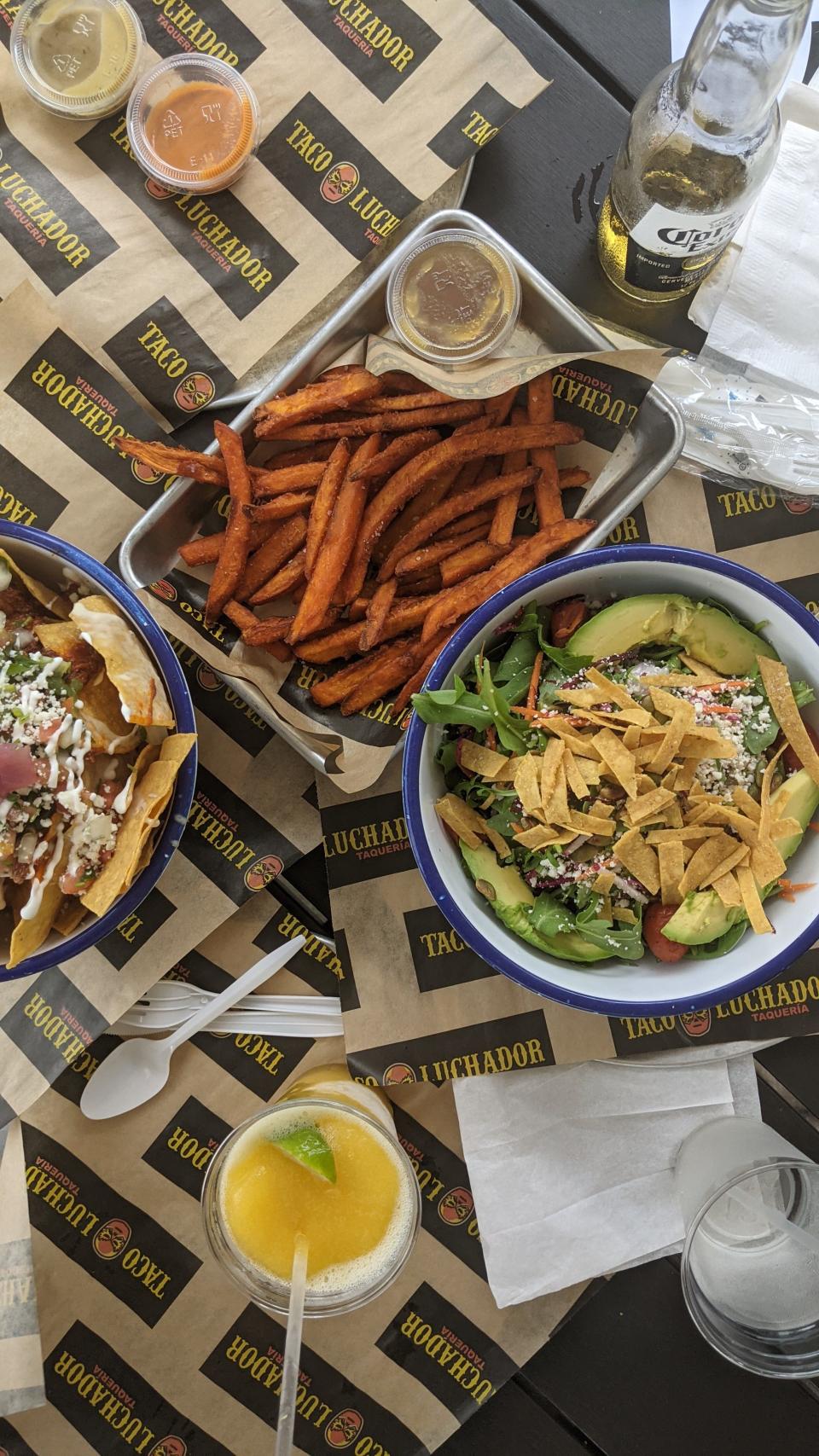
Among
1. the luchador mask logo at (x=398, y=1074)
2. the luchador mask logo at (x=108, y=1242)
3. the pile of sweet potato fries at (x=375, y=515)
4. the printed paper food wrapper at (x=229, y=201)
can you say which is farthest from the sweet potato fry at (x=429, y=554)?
the luchador mask logo at (x=108, y=1242)

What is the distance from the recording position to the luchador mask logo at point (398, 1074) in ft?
6.31

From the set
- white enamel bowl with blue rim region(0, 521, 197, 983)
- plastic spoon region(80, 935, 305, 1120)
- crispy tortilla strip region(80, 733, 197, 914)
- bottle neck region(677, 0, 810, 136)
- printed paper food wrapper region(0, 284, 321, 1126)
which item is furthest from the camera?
plastic spoon region(80, 935, 305, 1120)

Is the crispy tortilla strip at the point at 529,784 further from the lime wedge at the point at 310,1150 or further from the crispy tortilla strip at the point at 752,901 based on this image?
the lime wedge at the point at 310,1150

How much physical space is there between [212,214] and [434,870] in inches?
50.4

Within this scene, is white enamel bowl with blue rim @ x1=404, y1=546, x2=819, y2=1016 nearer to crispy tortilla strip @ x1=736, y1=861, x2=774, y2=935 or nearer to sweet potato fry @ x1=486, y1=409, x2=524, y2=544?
crispy tortilla strip @ x1=736, y1=861, x2=774, y2=935

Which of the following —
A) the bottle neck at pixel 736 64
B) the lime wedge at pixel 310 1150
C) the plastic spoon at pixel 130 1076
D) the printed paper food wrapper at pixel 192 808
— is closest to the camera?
the bottle neck at pixel 736 64

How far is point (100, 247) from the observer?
1.85 m

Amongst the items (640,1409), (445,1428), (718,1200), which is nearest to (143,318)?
(718,1200)

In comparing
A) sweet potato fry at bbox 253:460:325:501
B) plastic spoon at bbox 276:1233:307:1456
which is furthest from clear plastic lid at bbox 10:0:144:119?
plastic spoon at bbox 276:1233:307:1456

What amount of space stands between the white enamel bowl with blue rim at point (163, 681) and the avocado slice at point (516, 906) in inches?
18.9

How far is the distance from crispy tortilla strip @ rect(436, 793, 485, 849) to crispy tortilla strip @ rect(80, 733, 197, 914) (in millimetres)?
415

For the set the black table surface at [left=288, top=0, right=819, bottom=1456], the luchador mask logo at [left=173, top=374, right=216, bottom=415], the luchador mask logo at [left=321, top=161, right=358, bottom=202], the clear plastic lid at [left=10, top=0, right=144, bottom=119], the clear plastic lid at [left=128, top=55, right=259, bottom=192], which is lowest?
the black table surface at [left=288, top=0, right=819, bottom=1456]

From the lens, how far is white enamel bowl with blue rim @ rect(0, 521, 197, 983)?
1647mm

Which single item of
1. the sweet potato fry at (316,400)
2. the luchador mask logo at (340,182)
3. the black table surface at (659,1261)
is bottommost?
the black table surface at (659,1261)
